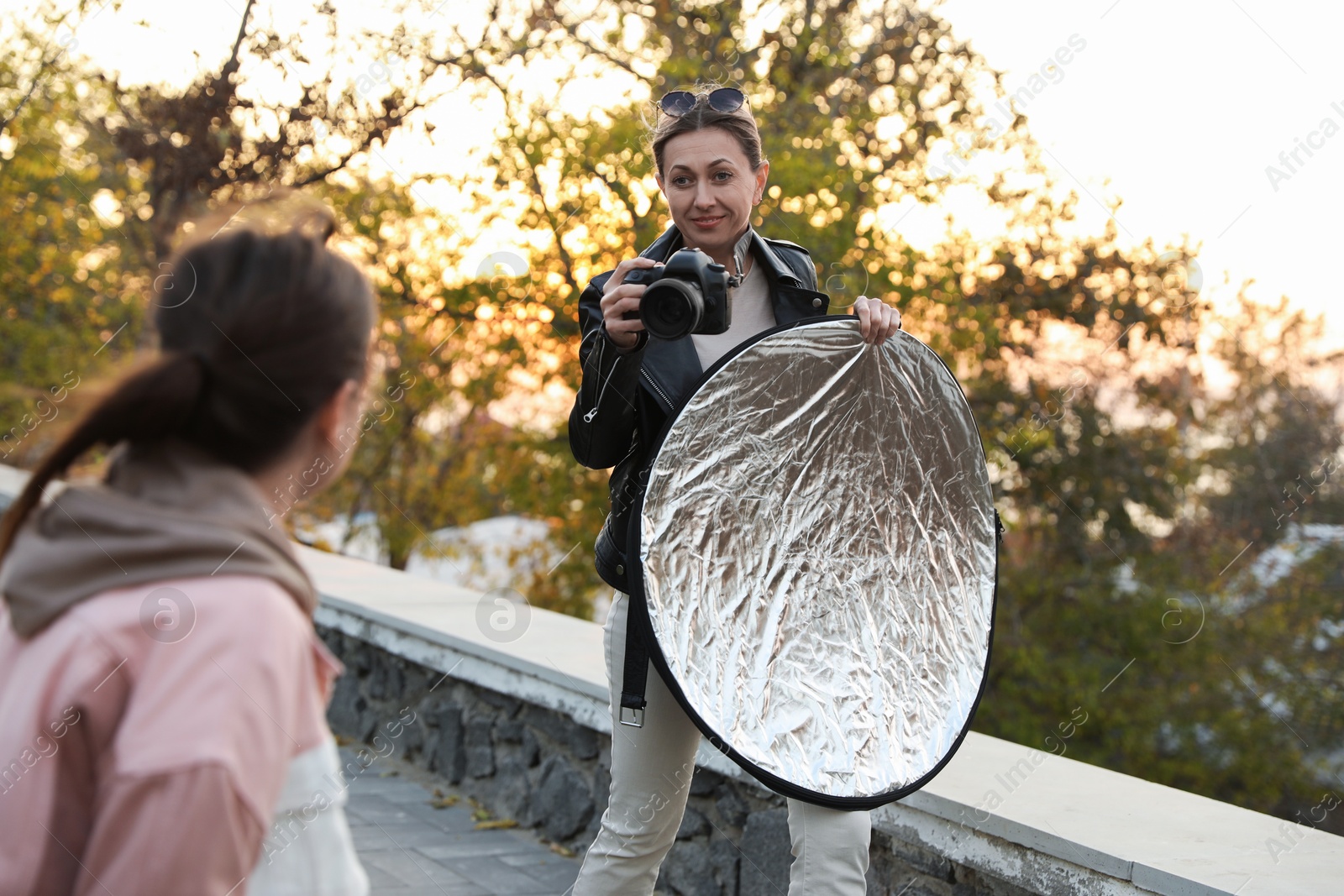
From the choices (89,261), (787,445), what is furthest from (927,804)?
(89,261)

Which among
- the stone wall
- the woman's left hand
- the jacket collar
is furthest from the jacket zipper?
the stone wall

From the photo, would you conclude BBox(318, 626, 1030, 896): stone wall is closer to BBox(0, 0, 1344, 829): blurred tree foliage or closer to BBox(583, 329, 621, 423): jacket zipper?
BBox(583, 329, 621, 423): jacket zipper

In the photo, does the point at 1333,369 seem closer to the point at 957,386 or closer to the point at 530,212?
the point at 530,212

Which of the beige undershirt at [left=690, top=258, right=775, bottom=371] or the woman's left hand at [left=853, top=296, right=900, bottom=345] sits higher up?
the woman's left hand at [left=853, top=296, right=900, bottom=345]

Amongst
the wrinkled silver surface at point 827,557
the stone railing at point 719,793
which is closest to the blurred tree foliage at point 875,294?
the stone railing at point 719,793

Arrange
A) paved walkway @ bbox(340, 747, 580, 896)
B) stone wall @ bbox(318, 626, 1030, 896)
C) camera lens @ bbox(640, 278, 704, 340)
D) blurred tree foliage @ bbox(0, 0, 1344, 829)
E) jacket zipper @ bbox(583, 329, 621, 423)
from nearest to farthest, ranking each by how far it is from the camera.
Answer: camera lens @ bbox(640, 278, 704, 340) → jacket zipper @ bbox(583, 329, 621, 423) → stone wall @ bbox(318, 626, 1030, 896) → paved walkway @ bbox(340, 747, 580, 896) → blurred tree foliage @ bbox(0, 0, 1344, 829)

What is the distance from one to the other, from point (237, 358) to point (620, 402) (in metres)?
1.07

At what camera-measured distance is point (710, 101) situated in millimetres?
2334

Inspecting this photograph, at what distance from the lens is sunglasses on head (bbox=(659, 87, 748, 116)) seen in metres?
2.33

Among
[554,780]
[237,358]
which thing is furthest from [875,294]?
[237,358]

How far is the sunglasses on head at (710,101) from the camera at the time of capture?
2.33 meters

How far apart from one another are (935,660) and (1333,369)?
10.5 metres

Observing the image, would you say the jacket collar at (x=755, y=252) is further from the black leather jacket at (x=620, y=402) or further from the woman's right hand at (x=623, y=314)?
the woman's right hand at (x=623, y=314)

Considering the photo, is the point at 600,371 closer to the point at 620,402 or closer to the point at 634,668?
the point at 620,402
